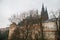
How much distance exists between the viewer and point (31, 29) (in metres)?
35.5

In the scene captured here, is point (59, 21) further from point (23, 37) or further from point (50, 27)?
point (23, 37)

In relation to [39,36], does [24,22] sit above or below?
above

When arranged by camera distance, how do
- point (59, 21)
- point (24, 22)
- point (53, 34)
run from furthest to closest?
point (53, 34)
point (59, 21)
point (24, 22)

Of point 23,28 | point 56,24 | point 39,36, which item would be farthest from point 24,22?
point 56,24

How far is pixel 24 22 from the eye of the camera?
33969 mm

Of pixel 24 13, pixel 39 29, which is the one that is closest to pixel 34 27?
pixel 39 29

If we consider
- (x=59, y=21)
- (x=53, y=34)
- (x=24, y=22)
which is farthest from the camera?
(x=53, y=34)

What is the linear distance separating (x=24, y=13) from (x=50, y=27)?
9979 mm

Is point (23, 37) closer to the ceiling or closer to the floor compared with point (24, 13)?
closer to the floor

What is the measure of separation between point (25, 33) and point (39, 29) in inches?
129

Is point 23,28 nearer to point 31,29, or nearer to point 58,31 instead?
point 31,29

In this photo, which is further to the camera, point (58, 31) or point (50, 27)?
point (50, 27)

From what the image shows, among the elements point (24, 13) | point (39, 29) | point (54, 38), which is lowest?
point (54, 38)

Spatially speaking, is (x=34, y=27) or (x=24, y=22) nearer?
(x=24, y=22)
